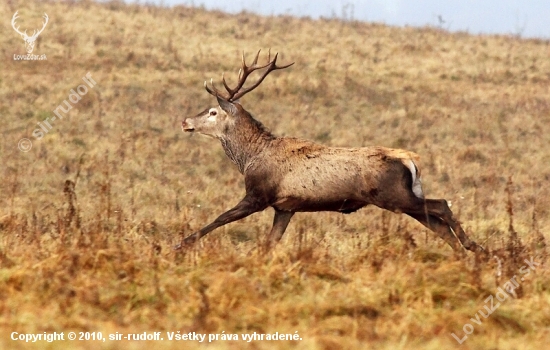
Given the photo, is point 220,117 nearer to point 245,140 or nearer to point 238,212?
point 245,140

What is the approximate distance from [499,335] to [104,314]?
237cm

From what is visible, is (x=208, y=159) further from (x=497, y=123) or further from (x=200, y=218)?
(x=497, y=123)

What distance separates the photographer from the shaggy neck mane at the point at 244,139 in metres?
8.98

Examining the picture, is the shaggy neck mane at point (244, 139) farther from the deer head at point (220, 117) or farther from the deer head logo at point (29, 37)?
the deer head logo at point (29, 37)

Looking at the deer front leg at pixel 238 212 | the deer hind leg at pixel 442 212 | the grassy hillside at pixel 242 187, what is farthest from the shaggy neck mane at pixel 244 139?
the deer hind leg at pixel 442 212

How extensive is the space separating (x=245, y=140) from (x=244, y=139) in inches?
0.9

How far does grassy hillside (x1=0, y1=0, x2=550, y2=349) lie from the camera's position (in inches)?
213

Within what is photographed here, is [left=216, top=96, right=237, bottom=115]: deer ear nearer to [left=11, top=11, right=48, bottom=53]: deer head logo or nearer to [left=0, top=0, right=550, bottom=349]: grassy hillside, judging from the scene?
[left=0, top=0, right=550, bottom=349]: grassy hillside

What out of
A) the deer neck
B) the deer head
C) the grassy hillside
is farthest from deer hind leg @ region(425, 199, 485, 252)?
the deer head

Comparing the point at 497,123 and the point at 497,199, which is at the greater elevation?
the point at 497,123

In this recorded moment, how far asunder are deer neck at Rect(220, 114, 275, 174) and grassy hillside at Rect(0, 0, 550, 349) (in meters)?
0.86

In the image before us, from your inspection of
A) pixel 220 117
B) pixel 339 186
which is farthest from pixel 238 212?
pixel 220 117

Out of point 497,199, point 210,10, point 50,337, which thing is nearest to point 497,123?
point 497,199

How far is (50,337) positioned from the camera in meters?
4.75
